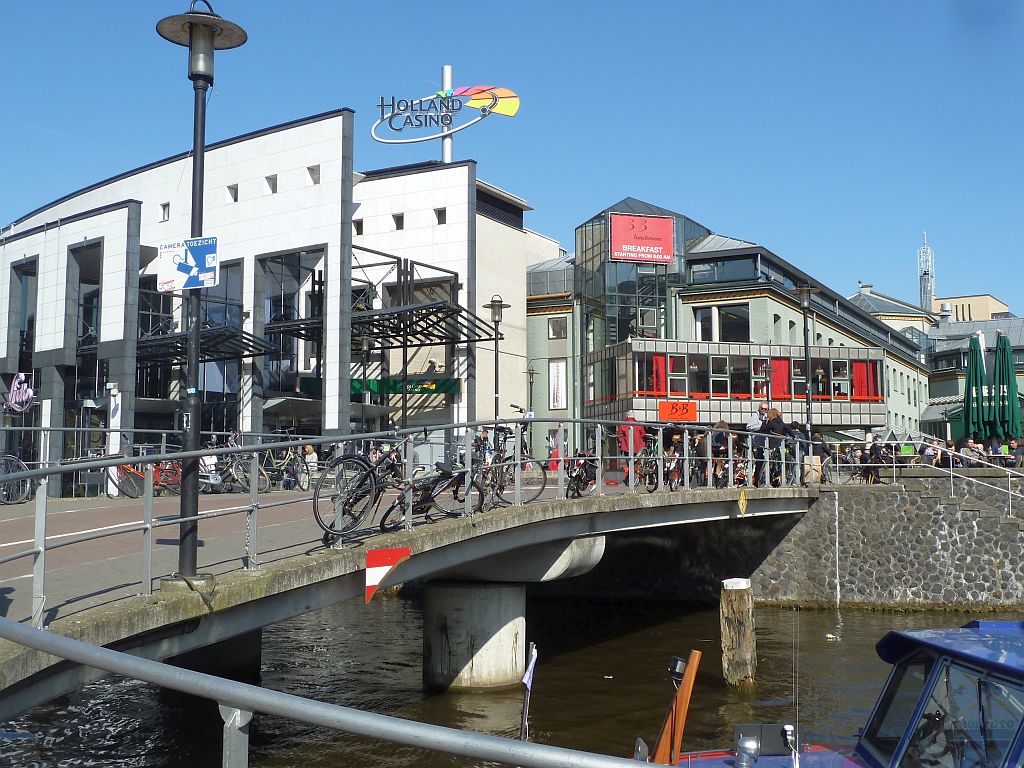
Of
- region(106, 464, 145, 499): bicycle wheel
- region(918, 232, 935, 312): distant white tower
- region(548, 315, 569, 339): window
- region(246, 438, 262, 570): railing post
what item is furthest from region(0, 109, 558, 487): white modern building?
region(918, 232, 935, 312): distant white tower

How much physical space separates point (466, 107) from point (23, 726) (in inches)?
1687

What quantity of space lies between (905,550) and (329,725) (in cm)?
2453

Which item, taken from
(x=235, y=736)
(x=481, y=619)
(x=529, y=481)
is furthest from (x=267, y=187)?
(x=235, y=736)

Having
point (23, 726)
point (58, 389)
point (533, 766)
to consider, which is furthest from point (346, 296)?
point (533, 766)

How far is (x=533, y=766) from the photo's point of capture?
2162 millimetres

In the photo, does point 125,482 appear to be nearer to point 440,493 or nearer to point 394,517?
point 440,493

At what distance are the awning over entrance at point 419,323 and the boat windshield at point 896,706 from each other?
1055 inches

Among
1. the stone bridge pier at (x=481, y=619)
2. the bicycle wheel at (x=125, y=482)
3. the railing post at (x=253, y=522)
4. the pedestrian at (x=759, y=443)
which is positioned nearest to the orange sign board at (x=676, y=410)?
the pedestrian at (x=759, y=443)

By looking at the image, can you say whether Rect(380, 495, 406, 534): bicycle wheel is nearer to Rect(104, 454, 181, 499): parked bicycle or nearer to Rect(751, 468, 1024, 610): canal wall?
Rect(104, 454, 181, 499): parked bicycle

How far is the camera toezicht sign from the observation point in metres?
53.8

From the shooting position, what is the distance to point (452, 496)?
12.9 m

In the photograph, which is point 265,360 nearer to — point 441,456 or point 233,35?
point 441,456

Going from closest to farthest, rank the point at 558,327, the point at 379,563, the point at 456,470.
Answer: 1. the point at 379,563
2. the point at 456,470
3. the point at 558,327

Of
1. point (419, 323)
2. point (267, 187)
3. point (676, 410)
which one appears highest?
point (267, 187)
